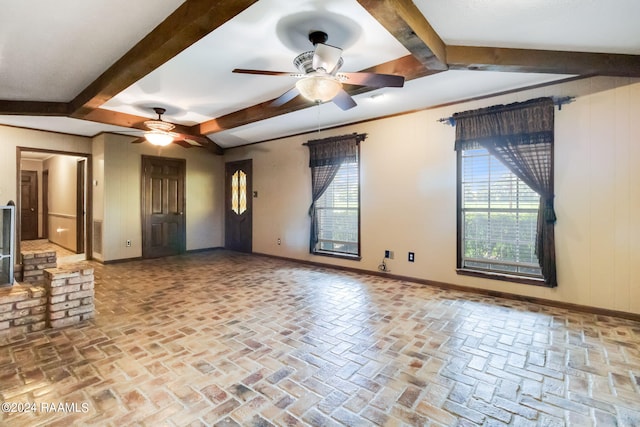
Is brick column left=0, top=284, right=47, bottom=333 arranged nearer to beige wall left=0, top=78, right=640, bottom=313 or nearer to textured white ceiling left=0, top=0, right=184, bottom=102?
textured white ceiling left=0, top=0, right=184, bottom=102

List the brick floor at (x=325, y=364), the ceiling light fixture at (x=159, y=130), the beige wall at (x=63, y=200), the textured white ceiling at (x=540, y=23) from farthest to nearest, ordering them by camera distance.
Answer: the beige wall at (x=63, y=200)
the ceiling light fixture at (x=159, y=130)
the textured white ceiling at (x=540, y=23)
the brick floor at (x=325, y=364)

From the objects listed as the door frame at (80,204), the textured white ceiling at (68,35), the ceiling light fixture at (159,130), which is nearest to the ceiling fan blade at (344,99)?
the textured white ceiling at (68,35)

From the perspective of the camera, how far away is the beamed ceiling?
2184mm

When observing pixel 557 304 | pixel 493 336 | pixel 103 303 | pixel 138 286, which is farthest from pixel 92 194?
pixel 557 304

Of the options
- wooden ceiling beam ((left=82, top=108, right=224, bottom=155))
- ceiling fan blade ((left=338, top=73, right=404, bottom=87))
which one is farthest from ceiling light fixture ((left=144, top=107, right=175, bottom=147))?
ceiling fan blade ((left=338, top=73, right=404, bottom=87))

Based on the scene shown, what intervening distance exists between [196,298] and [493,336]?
10.8 ft

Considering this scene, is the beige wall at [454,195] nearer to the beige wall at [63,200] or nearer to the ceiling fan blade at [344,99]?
the ceiling fan blade at [344,99]

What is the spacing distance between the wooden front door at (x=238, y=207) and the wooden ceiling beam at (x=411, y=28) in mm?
5166

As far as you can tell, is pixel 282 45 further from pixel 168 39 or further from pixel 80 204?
pixel 80 204

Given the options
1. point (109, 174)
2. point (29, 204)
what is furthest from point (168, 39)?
point (29, 204)

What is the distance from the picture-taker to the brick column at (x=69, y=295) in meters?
2.88

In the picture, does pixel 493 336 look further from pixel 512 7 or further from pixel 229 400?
pixel 512 7

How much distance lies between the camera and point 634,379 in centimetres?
209

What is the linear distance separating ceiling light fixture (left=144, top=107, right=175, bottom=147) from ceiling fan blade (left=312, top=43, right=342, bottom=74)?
9.81ft
